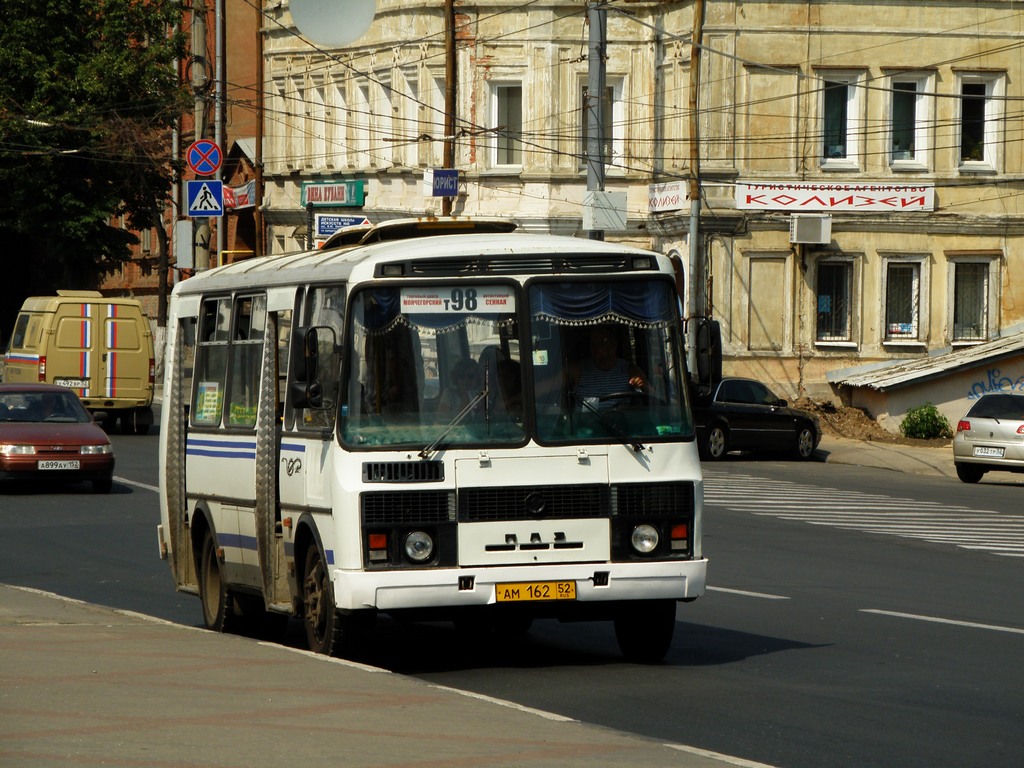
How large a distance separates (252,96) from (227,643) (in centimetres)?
4902

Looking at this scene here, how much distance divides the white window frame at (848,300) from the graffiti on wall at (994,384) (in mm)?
3510

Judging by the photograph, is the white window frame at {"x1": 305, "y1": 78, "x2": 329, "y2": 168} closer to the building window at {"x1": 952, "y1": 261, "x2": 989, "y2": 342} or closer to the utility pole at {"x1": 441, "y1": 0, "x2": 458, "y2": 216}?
the utility pole at {"x1": 441, "y1": 0, "x2": 458, "y2": 216}

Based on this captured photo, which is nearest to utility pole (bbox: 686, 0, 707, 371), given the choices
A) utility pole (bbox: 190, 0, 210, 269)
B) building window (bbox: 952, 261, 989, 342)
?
building window (bbox: 952, 261, 989, 342)

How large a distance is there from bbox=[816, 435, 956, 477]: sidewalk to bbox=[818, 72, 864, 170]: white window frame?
704 centimetres

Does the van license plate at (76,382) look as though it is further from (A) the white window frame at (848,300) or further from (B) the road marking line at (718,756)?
(B) the road marking line at (718,756)

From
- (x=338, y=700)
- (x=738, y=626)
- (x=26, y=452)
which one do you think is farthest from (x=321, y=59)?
(x=338, y=700)

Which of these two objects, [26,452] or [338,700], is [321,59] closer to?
[26,452]

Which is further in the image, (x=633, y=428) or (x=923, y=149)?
(x=923, y=149)

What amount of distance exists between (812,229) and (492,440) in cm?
3247

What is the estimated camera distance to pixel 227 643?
11555 millimetres

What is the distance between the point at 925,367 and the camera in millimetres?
41312

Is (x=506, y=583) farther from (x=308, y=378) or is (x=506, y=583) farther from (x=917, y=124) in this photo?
(x=917, y=124)

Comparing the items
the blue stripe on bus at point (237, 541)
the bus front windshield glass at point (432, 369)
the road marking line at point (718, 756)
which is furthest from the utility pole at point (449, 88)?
the road marking line at point (718, 756)

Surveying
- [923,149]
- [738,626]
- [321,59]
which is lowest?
[738,626]
